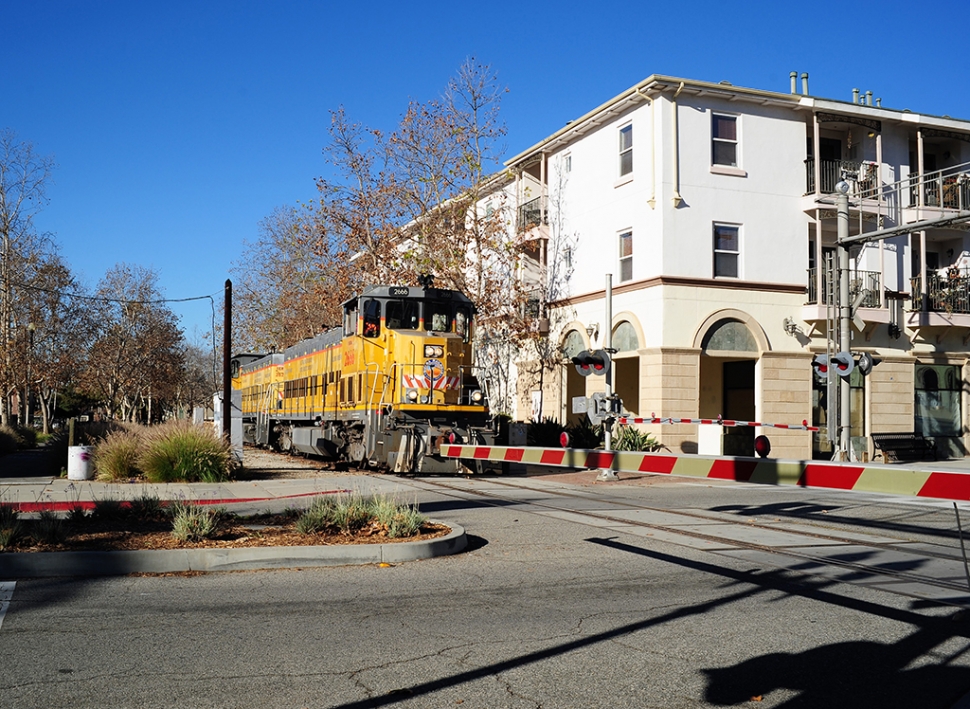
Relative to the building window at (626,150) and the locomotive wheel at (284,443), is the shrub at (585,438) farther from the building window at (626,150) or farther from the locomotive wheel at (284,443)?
the locomotive wheel at (284,443)

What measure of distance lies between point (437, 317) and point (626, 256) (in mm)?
9645

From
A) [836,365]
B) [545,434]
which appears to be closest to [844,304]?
[836,365]

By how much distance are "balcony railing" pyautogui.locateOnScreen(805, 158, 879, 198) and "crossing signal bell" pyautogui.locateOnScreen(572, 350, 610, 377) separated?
444 inches

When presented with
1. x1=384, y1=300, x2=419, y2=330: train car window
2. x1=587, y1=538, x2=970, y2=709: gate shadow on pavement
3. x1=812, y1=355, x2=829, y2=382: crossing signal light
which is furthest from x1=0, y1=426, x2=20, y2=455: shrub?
x1=587, y1=538, x2=970, y2=709: gate shadow on pavement

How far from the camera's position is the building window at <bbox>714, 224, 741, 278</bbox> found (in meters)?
27.0

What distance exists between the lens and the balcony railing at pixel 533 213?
32156 mm

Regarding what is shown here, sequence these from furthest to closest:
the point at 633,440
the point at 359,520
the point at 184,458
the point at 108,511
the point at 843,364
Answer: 1. the point at 633,440
2. the point at 843,364
3. the point at 184,458
4. the point at 108,511
5. the point at 359,520

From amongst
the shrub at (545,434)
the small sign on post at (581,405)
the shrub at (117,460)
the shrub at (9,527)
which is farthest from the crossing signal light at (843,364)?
the shrub at (9,527)

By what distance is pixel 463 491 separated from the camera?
56.4 ft

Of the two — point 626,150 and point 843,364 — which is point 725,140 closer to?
point 626,150

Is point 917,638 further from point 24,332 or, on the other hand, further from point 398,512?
point 24,332

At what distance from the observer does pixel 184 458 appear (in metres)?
18.4

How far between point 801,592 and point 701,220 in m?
20.0

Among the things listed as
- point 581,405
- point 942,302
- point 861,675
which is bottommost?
point 861,675
